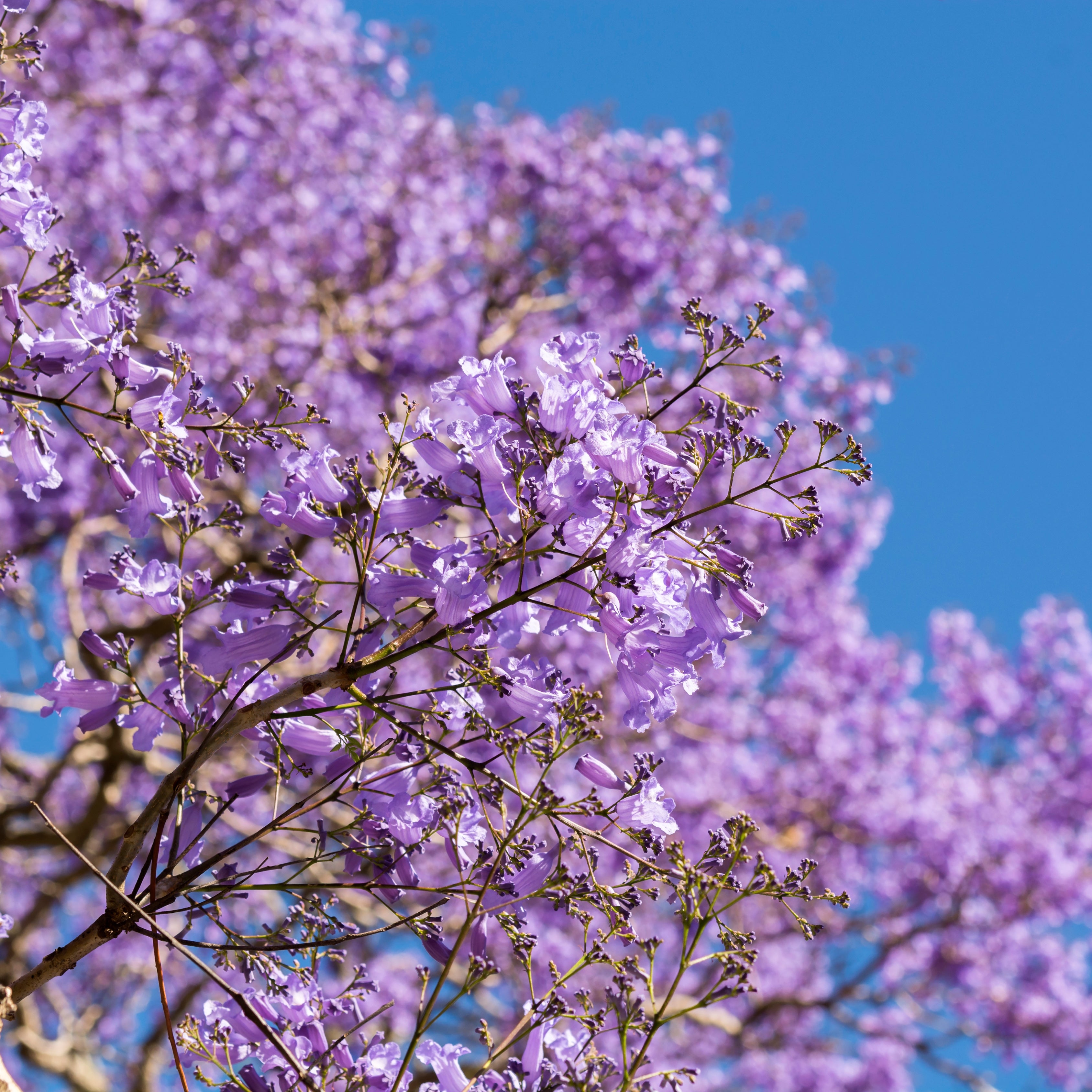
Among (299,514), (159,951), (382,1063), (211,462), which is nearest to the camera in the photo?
(159,951)

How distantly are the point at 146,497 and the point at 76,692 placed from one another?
367 millimetres

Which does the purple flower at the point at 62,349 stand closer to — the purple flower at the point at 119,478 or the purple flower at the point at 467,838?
the purple flower at the point at 119,478

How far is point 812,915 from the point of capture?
397 inches

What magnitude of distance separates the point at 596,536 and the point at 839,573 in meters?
10.9

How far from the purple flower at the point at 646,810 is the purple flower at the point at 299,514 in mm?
692

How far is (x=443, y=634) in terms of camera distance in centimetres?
180

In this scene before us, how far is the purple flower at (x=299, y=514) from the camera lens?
188 cm

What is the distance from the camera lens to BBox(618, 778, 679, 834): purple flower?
2008mm

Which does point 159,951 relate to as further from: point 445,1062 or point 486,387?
point 486,387

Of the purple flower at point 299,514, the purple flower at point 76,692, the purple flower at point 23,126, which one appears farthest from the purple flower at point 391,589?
the purple flower at point 23,126

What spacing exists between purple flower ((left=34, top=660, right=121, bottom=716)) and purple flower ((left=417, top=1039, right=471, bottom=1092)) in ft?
2.68

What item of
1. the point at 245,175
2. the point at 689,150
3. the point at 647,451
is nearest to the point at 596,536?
the point at 647,451

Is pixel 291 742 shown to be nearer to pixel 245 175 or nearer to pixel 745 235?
pixel 745 235

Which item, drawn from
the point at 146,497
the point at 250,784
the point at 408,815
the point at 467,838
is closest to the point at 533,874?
the point at 467,838
